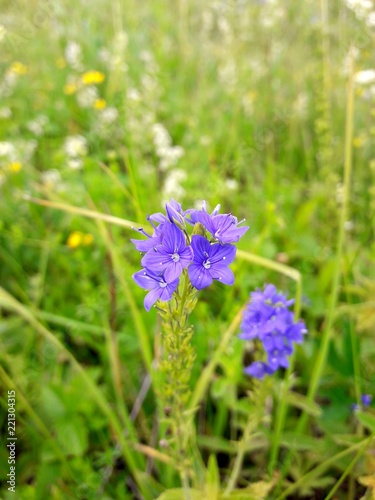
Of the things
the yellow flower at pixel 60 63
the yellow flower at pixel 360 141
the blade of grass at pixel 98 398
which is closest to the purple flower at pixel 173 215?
the blade of grass at pixel 98 398

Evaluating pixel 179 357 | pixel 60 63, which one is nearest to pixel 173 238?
pixel 179 357

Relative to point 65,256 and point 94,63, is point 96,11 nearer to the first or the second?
point 94,63

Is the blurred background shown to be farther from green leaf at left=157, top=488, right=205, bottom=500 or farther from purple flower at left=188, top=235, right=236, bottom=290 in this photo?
A: purple flower at left=188, top=235, right=236, bottom=290

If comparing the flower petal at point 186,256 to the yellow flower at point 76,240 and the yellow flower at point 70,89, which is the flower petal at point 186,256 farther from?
the yellow flower at point 70,89

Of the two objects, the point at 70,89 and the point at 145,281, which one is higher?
the point at 70,89

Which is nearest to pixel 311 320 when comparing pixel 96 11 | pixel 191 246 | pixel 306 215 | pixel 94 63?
pixel 306 215

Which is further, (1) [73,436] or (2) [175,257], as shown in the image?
(1) [73,436]

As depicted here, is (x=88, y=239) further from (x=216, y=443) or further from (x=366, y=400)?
(x=366, y=400)
